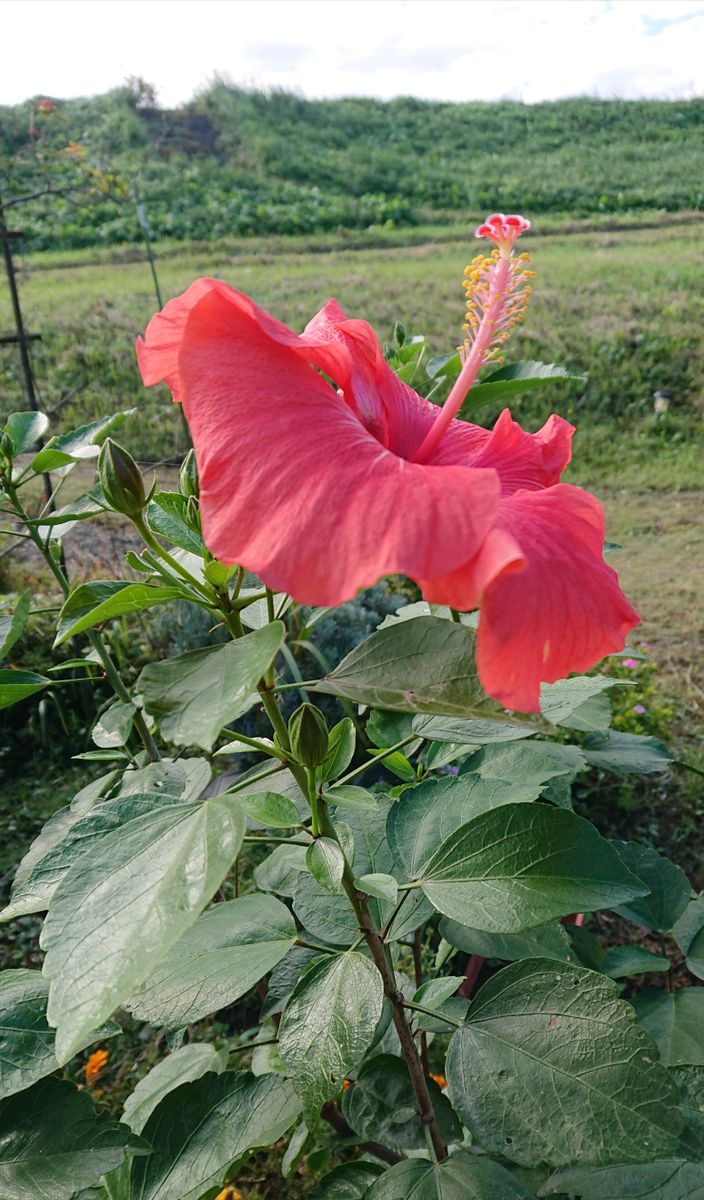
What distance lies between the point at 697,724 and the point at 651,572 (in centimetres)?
93

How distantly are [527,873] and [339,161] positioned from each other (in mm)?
9247

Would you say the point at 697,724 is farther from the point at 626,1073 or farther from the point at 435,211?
the point at 435,211

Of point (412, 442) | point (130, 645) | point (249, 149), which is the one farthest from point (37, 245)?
point (412, 442)

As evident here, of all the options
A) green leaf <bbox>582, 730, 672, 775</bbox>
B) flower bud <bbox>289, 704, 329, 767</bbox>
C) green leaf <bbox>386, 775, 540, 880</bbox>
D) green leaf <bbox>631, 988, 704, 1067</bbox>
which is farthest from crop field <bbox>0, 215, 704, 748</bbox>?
flower bud <bbox>289, 704, 329, 767</bbox>

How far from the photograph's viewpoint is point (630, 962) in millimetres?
982

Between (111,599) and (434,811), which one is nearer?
(111,599)

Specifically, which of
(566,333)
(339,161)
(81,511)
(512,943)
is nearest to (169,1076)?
(512,943)

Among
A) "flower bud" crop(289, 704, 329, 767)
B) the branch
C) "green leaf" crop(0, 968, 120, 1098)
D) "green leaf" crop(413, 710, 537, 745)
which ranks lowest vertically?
the branch

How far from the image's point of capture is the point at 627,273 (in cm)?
577

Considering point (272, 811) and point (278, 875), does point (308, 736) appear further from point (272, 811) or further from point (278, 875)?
point (278, 875)

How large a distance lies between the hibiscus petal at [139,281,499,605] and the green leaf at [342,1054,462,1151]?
0.52 m

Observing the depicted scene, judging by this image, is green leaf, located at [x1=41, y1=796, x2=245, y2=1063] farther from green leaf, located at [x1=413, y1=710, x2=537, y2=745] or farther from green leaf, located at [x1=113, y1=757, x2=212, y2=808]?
green leaf, located at [x1=413, y1=710, x2=537, y2=745]

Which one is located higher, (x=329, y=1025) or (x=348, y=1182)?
(x=329, y=1025)

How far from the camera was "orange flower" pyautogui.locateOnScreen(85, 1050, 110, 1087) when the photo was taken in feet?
4.40
